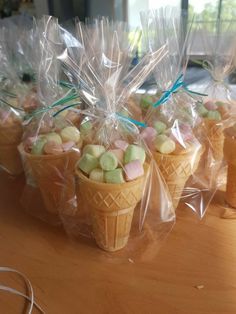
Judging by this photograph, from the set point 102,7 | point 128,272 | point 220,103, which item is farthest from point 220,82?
point 102,7

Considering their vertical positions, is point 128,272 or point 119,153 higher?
point 119,153

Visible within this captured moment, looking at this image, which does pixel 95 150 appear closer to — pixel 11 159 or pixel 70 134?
pixel 70 134

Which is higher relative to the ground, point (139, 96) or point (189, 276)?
point (139, 96)

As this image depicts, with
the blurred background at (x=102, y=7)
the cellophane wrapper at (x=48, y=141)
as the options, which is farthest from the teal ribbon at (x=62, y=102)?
the blurred background at (x=102, y=7)

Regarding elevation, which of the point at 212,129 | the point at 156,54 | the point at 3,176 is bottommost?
the point at 3,176

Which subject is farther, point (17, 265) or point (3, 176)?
point (3, 176)

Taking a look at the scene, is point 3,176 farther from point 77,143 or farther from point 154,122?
point 154,122

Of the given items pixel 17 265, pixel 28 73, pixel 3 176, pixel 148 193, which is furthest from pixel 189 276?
pixel 28 73

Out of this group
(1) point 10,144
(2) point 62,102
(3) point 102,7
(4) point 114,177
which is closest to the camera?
(4) point 114,177
